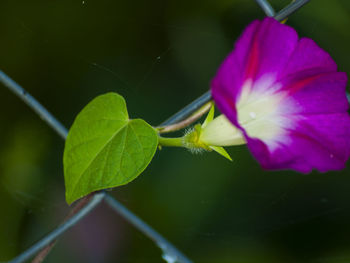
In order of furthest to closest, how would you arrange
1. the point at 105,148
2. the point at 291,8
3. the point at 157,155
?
the point at 157,155
the point at 291,8
the point at 105,148

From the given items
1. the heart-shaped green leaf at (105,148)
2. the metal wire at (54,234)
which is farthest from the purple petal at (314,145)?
the metal wire at (54,234)

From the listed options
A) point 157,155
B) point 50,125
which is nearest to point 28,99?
point 50,125

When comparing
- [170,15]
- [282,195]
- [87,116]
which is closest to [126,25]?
[170,15]

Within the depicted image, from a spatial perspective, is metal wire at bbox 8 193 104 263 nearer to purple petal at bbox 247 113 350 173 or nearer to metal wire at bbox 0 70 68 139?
metal wire at bbox 0 70 68 139

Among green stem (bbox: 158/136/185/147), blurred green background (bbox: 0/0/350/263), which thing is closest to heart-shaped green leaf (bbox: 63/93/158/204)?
green stem (bbox: 158/136/185/147)

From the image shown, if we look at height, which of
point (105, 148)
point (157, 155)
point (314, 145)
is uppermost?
point (105, 148)

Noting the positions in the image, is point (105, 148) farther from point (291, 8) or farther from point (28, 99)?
point (291, 8)
